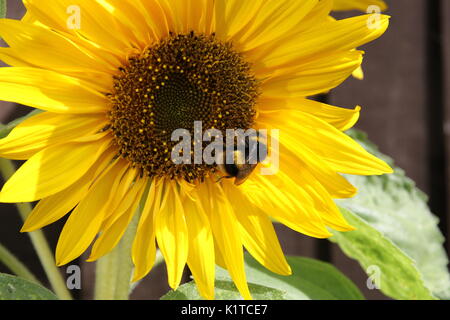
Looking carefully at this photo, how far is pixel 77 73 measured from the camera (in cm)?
54

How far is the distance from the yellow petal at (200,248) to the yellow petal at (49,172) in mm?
108

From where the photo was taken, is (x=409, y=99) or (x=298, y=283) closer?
(x=298, y=283)

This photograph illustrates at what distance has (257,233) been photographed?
564 millimetres

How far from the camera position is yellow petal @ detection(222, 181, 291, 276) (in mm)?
549

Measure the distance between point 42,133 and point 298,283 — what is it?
36 cm

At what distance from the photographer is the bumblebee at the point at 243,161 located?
534 mm

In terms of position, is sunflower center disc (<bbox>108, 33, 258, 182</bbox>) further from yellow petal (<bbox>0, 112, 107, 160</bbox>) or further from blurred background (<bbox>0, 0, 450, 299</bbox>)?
blurred background (<bbox>0, 0, 450, 299</bbox>)

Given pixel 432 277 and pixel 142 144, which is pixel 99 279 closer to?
pixel 142 144

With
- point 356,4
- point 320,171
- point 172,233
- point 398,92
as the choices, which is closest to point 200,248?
point 172,233

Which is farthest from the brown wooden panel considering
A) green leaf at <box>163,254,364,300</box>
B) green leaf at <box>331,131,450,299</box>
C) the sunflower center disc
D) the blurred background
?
the sunflower center disc

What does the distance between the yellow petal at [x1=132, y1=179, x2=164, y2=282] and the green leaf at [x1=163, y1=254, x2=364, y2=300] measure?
108 mm

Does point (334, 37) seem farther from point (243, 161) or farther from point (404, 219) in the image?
point (404, 219)
